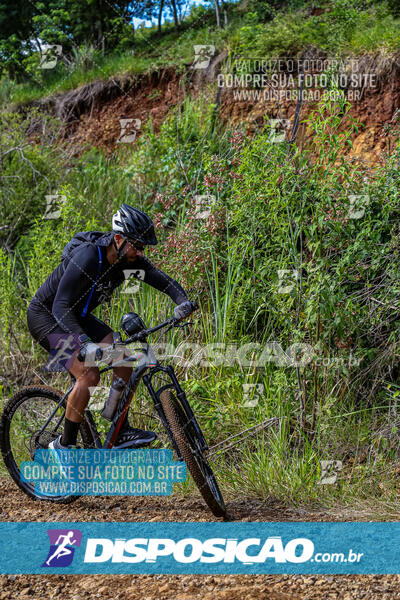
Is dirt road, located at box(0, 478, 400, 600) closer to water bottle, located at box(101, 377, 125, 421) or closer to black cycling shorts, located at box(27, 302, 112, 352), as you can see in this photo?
water bottle, located at box(101, 377, 125, 421)

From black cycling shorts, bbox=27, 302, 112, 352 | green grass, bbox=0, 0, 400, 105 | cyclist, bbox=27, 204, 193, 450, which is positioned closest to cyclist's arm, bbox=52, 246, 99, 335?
cyclist, bbox=27, 204, 193, 450

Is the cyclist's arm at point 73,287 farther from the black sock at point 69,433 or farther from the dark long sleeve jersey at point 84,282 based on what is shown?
the black sock at point 69,433

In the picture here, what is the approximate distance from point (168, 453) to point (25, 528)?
1320mm

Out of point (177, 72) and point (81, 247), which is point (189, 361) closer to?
point (81, 247)

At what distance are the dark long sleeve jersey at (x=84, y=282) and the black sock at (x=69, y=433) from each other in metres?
0.78

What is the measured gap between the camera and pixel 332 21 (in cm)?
905

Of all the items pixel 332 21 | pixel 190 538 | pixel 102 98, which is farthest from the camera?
pixel 102 98

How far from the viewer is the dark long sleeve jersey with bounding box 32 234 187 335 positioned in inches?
171

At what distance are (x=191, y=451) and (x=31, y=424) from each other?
1.78 m

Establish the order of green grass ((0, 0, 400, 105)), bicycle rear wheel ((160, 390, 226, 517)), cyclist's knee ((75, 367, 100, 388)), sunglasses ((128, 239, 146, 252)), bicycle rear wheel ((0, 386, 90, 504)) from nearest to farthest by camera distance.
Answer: bicycle rear wheel ((160, 390, 226, 517)) → sunglasses ((128, 239, 146, 252)) → cyclist's knee ((75, 367, 100, 388)) → bicycle rear wheel ((0, 386, 90, 504)) → green grass ((0, 0, 400, 105))

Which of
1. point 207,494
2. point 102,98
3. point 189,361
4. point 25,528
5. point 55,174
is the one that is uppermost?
point 102,98

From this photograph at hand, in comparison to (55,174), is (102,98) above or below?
above

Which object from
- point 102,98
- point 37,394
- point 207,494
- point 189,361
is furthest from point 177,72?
point 207,494

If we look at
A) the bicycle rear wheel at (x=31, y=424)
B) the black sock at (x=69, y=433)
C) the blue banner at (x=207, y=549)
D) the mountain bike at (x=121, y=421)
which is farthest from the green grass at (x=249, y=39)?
the blue banner at (x=207, y=549)
